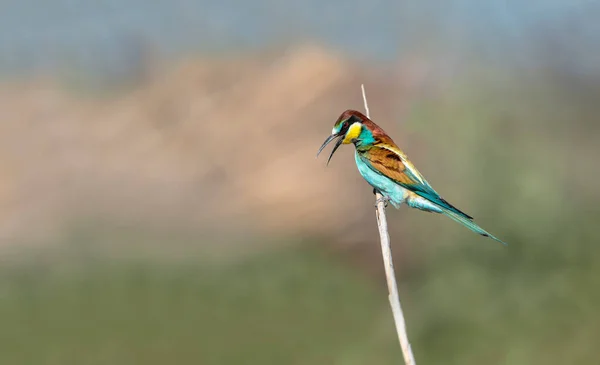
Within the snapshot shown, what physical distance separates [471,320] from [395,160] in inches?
65.1

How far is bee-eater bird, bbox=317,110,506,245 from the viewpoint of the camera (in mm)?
1277

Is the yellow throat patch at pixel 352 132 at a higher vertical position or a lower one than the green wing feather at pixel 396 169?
higher

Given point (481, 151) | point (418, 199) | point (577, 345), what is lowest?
point (418, 199)

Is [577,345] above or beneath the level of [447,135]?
beneath

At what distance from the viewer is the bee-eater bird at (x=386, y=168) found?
50.3 inches

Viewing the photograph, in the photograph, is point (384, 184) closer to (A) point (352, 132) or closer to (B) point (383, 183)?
(B) point (383, 183)

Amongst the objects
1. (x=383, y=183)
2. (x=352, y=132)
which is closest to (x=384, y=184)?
(x=383, y=183)

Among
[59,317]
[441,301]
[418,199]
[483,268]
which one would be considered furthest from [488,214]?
[59,317]

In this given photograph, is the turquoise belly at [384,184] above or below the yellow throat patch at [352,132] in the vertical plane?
below

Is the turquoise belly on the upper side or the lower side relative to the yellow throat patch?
lower

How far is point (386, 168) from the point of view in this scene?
1.31 meters

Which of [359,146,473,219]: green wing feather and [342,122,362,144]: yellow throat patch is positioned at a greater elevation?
[342,122,362,144]: yellow throat patch

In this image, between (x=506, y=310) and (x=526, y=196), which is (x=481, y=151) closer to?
(x=526, y=196)

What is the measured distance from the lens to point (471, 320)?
2.77 metres
